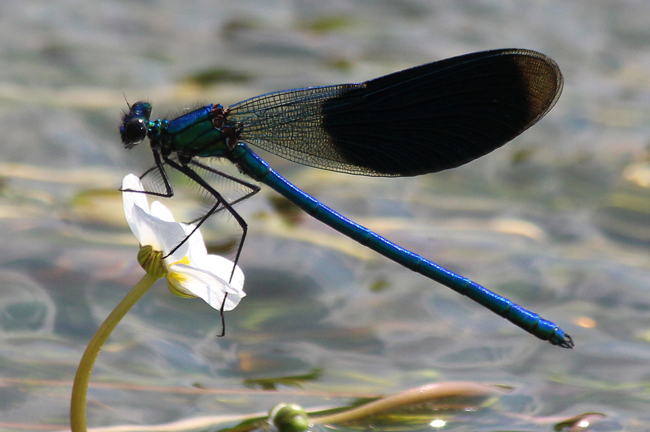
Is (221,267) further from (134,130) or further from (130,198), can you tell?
(134,130)

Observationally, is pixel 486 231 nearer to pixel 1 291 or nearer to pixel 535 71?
pixel 535 71

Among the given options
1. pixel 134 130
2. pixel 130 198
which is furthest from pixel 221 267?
pixel 134 130

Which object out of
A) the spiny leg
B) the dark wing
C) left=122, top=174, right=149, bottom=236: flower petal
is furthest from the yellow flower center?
the dark wing

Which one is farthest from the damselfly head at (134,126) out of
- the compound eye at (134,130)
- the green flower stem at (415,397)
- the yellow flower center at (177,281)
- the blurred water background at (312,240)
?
the green flower stem at (415,397)

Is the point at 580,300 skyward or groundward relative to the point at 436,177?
groundward

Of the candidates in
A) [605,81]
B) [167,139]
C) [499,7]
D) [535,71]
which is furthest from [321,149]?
[499,7]

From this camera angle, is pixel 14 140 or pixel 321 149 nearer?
pixel 321 149

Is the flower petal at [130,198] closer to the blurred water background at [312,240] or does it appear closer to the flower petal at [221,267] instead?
the flower petal at [221,267]

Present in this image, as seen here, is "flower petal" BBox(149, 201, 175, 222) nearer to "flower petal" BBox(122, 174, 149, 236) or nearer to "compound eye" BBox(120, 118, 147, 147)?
"flower petal" BBox(122, 174, 149, 236)
